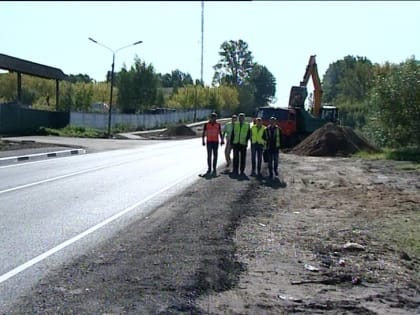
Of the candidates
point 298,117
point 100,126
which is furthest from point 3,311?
point 100,126

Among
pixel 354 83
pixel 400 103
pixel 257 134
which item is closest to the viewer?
pixel 257 134

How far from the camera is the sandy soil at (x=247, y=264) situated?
6711mm

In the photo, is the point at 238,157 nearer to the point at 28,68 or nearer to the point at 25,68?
the point at 25,68

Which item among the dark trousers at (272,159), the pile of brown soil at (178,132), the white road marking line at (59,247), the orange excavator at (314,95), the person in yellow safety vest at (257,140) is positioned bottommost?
the pile of brown soil at (178,132)

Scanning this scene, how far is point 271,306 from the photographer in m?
6.69

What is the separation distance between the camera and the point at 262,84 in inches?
6127

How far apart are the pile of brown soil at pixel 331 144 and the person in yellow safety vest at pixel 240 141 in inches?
620

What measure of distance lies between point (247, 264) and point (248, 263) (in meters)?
0.07

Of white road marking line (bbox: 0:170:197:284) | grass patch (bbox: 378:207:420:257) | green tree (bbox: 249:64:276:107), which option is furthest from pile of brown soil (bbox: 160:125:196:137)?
green tree (bbox: 249:64:276:107)

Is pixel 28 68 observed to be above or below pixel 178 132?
above

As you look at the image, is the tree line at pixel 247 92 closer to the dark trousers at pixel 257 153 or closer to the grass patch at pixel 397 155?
the grass patch at pixel 397 155

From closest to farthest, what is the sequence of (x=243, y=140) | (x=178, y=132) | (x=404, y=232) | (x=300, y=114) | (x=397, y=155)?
(x=404, y=232)
(x=243, y=140)
(x=397, y=155)
(x=300, y=114)
(x=178, y=132)

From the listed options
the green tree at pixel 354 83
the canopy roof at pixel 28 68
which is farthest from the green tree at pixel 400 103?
the green tree at pixel 354 83

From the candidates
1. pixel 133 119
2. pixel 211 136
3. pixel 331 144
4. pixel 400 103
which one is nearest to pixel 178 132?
pixel 133 119
